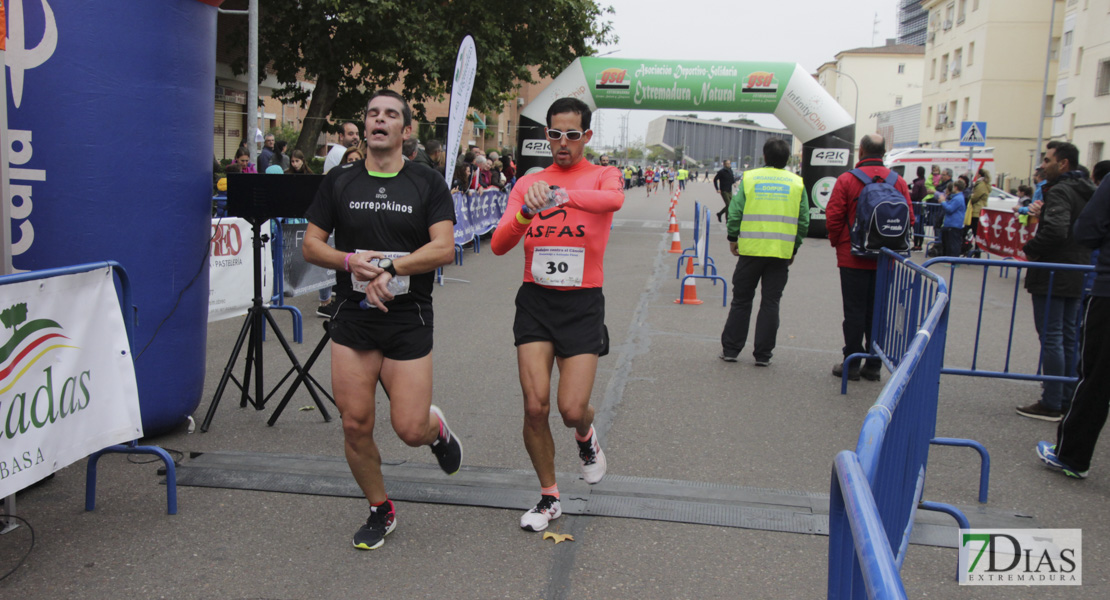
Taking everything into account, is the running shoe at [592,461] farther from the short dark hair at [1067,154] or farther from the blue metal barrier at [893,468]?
the short dark hair at [1067,154]

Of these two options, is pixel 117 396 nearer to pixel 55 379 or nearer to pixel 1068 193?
pixel 55 379

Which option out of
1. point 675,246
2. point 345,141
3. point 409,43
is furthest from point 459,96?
point 409,43

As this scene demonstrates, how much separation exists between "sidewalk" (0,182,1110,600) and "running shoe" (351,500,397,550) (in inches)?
2.6

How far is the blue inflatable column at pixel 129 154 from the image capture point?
452 centimetres

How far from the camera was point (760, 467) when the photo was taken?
5137 millimetres

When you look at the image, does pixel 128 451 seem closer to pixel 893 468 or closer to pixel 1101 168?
pixel 893 468

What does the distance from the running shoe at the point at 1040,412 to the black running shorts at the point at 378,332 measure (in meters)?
4.79

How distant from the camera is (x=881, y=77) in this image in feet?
314

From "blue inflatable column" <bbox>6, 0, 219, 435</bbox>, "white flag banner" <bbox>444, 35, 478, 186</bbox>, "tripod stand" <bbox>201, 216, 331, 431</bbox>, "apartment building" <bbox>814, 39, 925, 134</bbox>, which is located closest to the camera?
"blue inflatable column" <bbox>6, 0, 219, 435</bbox>

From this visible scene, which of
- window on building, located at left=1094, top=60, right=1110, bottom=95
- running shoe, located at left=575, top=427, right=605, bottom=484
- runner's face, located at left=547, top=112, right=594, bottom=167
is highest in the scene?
window on building, located at left=1094, top=60, right=1110, bottom=95

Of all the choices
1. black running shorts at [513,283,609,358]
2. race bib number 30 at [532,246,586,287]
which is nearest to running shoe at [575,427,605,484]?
black running shorts at [513,283,609,358]

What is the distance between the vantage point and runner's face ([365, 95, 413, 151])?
12.6ft

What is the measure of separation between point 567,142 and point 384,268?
1.02 metres

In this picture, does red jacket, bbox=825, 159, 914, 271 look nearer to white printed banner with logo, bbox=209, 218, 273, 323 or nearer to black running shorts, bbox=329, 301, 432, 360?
black running shorts, bbox=329, 301, 432, 360
